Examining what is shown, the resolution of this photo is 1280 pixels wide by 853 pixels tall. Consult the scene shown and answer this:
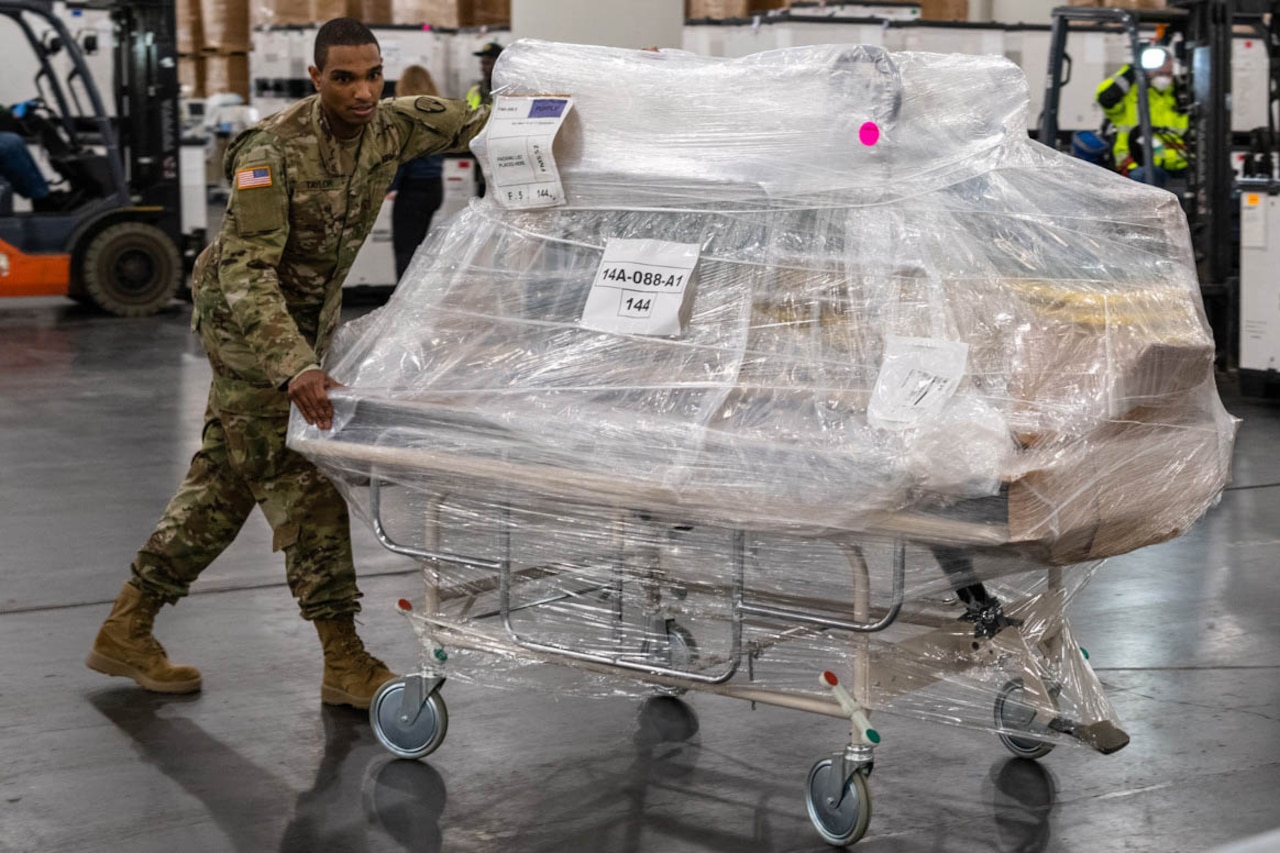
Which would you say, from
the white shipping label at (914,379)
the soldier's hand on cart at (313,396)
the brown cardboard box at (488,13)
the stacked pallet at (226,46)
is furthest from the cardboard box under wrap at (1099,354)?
the stacked pallet at (226,46)

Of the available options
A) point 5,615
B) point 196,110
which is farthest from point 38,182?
point 5,615

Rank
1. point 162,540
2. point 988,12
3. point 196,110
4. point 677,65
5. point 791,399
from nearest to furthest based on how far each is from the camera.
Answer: point 791,399
point 677,65
point 162,540
point 988,12
point 196,110

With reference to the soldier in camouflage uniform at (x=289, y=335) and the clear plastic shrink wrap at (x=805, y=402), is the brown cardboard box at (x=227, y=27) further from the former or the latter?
the clear plastic shrink wrap at (x=805, y=402)

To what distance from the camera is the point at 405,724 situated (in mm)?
3684

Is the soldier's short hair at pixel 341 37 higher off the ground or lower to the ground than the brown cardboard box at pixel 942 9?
lower

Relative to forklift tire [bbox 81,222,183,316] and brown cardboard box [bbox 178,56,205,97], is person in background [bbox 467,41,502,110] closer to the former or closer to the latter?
forklift tire [bbox 81,222,183,316]

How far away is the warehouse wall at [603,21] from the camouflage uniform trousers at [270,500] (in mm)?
10915

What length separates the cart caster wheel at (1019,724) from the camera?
359 centimetres

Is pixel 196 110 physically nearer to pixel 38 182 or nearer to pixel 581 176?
pixel 38 182

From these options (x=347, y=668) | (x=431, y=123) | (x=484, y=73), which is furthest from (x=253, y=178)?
(x=484, y=73)

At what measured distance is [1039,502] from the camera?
2.89m

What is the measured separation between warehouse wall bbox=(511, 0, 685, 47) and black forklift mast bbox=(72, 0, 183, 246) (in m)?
3.37

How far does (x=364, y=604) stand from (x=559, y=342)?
5.67 ft

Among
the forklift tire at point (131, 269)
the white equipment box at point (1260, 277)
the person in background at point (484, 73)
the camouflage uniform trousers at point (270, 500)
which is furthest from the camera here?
the person in background at point (484, 73)
